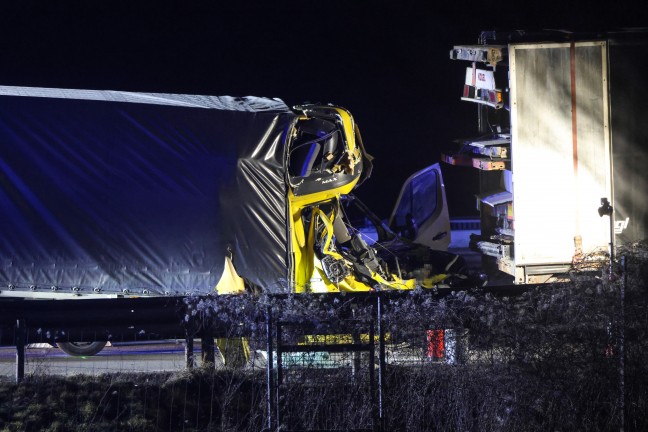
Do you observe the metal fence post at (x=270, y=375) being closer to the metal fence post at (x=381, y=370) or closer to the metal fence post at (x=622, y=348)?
the metal fence post at (x=381, y=370)

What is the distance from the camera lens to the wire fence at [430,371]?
23.4ft

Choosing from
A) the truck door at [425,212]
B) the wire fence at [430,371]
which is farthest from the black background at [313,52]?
the wire fence at [430,371]

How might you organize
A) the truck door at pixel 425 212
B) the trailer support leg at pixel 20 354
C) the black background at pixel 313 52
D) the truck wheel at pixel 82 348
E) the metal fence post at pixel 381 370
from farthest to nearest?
the black background at pixel 313 52, the truck door at pixel 425 212, the truck wheel at pixel 82 348, the trailer support leg at pixel 20 354, the metal fence post at pixel 381 370

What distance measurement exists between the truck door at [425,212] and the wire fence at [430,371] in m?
5.40

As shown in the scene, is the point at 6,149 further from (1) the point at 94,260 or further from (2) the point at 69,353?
(2) the point at 69,353

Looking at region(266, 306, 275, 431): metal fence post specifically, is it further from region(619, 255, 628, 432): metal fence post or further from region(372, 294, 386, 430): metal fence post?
region(619, 255, 628, 432): metal fence post

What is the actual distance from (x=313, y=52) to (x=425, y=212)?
20.4 m

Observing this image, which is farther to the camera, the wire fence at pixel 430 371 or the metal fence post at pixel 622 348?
the wire fence at pixel 430 371

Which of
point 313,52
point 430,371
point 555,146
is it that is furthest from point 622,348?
point 313,52

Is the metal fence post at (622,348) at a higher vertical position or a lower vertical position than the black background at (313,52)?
lower

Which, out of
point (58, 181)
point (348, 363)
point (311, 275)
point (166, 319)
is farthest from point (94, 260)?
point (348, 363)

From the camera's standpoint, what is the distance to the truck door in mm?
13289

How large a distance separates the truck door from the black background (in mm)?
14231

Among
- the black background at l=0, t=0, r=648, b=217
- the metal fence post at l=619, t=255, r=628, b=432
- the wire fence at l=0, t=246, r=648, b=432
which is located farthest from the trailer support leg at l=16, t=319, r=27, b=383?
the black background at l=0, t=0, r=648, b=217
